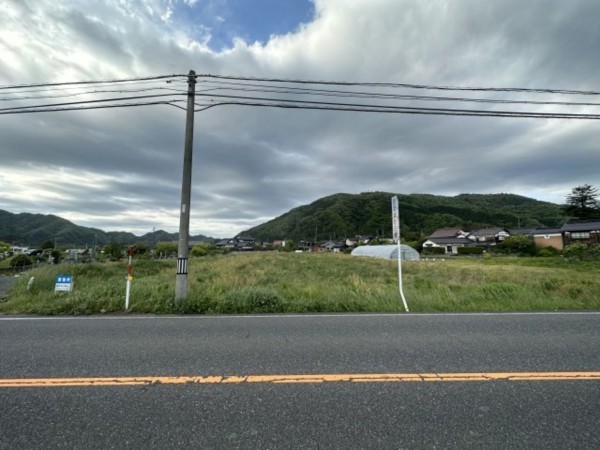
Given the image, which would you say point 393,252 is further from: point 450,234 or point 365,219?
point 365,219

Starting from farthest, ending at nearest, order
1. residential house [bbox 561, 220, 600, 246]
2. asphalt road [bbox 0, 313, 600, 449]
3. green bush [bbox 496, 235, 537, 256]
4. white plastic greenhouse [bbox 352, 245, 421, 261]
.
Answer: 1. residential house [bbox 561, 220, 600, 246]
2. green bush [bbox 496, 235, 537, 256]
3. white plastic greenhouse [bbox 352, 245, 421, 261]
4. asphalt road [bbox 0, 313, 600, 449]

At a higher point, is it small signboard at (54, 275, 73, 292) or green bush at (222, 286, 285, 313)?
small signboard at (54, 275, 73, 292)

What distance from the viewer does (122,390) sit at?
122 inches

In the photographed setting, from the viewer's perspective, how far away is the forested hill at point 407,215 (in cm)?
11312

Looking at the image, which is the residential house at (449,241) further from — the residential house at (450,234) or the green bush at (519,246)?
the green bush at (519,246)

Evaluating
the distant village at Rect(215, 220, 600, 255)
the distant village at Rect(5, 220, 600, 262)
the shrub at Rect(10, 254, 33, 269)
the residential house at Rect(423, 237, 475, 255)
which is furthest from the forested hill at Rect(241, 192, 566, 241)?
the shrub at Rect(10, 254, 33, 269)

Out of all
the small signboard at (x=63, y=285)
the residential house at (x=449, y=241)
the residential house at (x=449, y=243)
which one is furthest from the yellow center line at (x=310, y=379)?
the residential house at (x=449, y=243)

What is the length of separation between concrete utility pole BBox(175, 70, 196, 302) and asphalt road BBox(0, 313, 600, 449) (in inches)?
108

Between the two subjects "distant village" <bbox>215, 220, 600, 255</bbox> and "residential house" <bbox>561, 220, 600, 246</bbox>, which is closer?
"residential house" <bbox>561, 220, 600, 246</bbox>

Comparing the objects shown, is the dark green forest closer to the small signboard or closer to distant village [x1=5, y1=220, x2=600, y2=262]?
distant village [x1=5, y1=220, x2=600, y2=262]

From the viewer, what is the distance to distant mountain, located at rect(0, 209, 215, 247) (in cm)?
13575

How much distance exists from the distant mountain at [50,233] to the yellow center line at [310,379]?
133978mm

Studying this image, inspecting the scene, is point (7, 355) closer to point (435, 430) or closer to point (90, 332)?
point (90, 332)

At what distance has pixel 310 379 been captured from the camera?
130 inches
